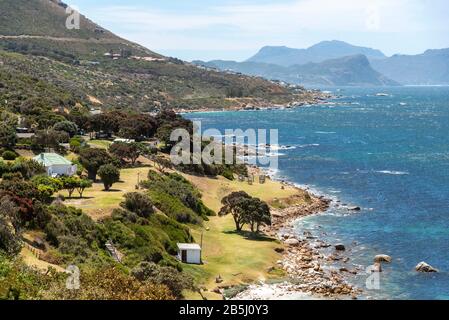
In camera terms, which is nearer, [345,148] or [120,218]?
[120,218]

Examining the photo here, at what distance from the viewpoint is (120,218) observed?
1687 inches

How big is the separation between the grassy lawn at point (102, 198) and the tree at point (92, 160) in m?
2.45

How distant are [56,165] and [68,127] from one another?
23.0 metres

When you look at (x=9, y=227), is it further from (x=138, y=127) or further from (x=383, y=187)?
(x=383, y=187)

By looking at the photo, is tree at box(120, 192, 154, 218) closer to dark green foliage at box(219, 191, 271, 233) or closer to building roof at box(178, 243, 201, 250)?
building roof at box(178, 243, 201, 250)

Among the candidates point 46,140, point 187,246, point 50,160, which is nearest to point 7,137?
point 46,140

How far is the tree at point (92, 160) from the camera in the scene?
187 ft

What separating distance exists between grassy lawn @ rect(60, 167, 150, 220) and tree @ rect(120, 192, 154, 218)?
0.73 m

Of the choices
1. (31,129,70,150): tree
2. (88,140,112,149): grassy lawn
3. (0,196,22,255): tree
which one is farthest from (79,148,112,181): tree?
(0,196,22,255): tree

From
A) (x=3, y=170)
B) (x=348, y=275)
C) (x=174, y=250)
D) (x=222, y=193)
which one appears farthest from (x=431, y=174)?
(x=3, y=170)

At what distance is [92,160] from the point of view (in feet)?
187

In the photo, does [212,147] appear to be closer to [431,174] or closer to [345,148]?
[431,174]

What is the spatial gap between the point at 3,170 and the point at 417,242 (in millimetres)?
36363

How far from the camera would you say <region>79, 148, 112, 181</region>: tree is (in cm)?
5700
